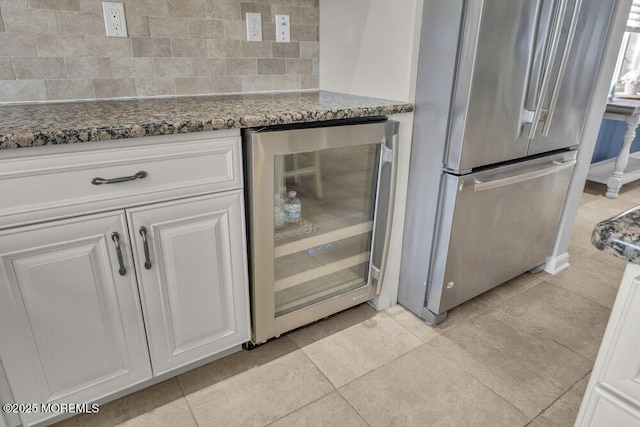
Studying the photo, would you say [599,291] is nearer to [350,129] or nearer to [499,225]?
[499,225]

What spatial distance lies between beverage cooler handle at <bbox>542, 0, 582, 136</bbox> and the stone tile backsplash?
42.3 inches

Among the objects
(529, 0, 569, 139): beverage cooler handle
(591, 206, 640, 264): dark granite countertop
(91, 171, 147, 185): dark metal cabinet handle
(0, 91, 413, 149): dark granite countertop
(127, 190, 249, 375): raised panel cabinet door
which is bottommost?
(127, 190, 249, 375): raised panel cabinet door

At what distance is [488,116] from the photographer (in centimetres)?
151

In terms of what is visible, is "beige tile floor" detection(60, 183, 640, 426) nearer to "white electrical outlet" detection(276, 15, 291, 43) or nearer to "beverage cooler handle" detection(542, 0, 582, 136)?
"beverage cooler handle" detection(542, 0, 582, 136)

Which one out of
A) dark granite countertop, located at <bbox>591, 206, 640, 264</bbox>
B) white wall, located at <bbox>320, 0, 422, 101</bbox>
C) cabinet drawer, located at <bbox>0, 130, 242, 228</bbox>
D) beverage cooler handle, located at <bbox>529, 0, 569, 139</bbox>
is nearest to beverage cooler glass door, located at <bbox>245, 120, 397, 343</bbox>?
cabinet drawer, located at <bbox>0, 130, 242, 228</bbox>

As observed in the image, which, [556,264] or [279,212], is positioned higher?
[279,212]

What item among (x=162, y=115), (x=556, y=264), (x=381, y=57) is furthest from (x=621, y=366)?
(x=556, y=264)

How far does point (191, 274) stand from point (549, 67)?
1.54 m

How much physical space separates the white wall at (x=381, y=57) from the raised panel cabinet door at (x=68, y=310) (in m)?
1.08

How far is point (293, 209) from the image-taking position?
1.64 m

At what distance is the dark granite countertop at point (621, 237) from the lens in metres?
0.58

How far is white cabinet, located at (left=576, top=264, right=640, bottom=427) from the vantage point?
600 millimetres

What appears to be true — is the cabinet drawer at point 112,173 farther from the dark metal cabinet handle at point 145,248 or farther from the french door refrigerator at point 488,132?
A: the french door refrigerator at point 488,132

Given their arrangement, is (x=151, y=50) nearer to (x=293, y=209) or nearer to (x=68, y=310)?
(x=293, y=209)
